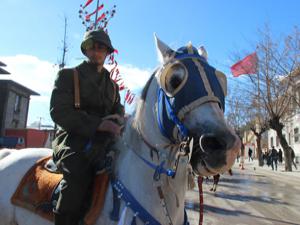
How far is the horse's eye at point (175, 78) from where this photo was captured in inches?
98.0

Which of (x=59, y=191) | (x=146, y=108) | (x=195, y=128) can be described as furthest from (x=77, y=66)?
(x=195, y=128)

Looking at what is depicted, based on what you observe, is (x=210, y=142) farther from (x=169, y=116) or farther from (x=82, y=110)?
(x=82, y=110)

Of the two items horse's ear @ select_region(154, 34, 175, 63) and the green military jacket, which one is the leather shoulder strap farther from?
horse's ear @ select_region(154, 34, 175, 63)

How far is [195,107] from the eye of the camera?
2.37 m

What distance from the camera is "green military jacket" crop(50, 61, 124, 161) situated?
2785 mm

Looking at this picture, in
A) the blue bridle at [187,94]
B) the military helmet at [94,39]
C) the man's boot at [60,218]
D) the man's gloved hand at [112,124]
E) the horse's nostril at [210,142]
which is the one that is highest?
the military helmet at [94,39]

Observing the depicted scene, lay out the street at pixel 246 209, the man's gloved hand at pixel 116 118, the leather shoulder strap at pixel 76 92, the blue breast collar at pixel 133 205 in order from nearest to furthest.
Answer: the blue breast collar at pixel 133 205 < the leather shoulder strap at pixel 76 92 < the man's gloved hand at pixel 116 118 < the street at pixel 246 209

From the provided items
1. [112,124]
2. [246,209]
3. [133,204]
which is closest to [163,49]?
[112,124]

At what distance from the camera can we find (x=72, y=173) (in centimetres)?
275

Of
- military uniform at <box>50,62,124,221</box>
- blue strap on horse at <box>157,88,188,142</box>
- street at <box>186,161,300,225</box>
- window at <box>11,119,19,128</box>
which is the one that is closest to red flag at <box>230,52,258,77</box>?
street at <box>186,161,300,225</box>

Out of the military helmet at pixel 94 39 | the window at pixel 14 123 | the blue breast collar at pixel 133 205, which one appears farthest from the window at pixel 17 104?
the blue breast collar at pixel 133 205

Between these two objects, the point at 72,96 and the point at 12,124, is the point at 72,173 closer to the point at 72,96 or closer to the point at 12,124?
the point at 72,96

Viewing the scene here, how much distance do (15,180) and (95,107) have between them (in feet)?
4.02

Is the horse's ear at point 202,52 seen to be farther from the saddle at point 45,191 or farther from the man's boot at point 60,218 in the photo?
the man's boot at point 60,218
